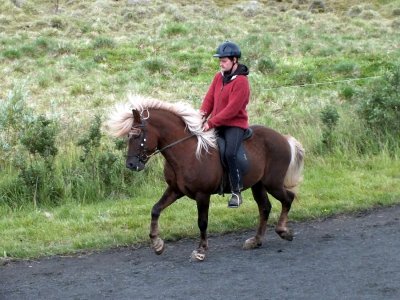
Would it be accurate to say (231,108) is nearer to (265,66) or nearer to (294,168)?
(294,168)

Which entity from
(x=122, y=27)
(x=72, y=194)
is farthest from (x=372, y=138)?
(x=122, y=27)

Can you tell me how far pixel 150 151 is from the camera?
301 inches

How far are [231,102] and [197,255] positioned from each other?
1799 mm

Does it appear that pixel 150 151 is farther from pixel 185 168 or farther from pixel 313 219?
pixel 313 219

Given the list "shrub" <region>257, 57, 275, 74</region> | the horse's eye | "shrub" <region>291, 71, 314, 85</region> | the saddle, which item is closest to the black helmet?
the saddle

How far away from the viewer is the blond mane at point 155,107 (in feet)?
24.7

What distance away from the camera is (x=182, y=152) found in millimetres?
7789

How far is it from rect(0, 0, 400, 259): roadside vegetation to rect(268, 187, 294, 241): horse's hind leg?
2.72 ft

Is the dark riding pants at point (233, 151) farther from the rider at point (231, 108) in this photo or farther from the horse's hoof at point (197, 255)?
the horse's hoof at point (197, 255)

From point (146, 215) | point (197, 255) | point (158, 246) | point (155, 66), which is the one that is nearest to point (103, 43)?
point (155, 66)

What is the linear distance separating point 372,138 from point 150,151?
6114mm

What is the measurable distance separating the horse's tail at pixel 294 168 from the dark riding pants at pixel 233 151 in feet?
3.01

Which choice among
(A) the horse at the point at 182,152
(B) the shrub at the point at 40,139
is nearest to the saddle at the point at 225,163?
(A) the horse at the point at 182,152

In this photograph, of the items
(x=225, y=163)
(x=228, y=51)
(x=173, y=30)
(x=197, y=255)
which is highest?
(x=228, y=51)
